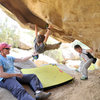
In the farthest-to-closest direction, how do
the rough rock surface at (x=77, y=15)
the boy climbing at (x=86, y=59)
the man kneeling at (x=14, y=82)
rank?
the boy climbing at (x=86, y=59) < the man kneeling at (x=14, y=82) < the rough rock surface at (x=77, y=15)

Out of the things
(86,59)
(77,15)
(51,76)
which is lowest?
(51,76)

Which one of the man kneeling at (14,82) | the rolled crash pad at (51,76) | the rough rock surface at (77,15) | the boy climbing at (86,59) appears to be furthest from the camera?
the boy climbing at (86,59)

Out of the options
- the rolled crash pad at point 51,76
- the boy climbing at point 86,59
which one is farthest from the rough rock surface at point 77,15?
the rolled crash pad at point 51,76

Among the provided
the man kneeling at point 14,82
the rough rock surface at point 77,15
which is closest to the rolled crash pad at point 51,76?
the man kneeling at point 14,82

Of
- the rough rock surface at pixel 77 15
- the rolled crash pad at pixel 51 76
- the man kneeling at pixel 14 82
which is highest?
the rough rock surface at pixel 77 15

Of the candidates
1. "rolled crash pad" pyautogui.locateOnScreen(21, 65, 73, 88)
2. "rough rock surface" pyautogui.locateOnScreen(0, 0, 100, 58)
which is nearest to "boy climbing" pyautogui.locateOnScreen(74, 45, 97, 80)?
"rolled crash pad" pyautogui.locateOnScreen(21, 65, 73, 88)

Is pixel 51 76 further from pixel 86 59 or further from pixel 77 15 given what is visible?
pixel 77 15

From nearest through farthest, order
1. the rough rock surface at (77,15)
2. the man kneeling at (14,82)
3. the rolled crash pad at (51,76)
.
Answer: the rough rock surface at (77,15) → the man kneeling at (14,82) → the rolled crash pad at (51,76)

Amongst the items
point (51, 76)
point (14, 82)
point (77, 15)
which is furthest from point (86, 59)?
point (14, 82)

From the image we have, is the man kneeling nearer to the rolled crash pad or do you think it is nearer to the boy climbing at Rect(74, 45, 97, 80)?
the rolled crash pad

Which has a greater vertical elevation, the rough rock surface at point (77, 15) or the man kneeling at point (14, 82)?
the rough rock surface at point (77, 15)

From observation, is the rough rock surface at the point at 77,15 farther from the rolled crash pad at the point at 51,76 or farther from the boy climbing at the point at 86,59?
the rolled crash pad at the point at 51,76

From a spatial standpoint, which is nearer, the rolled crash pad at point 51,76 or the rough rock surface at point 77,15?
the rough rock surface at point 77,15

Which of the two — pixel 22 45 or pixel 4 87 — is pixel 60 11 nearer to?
pixel 4 87
